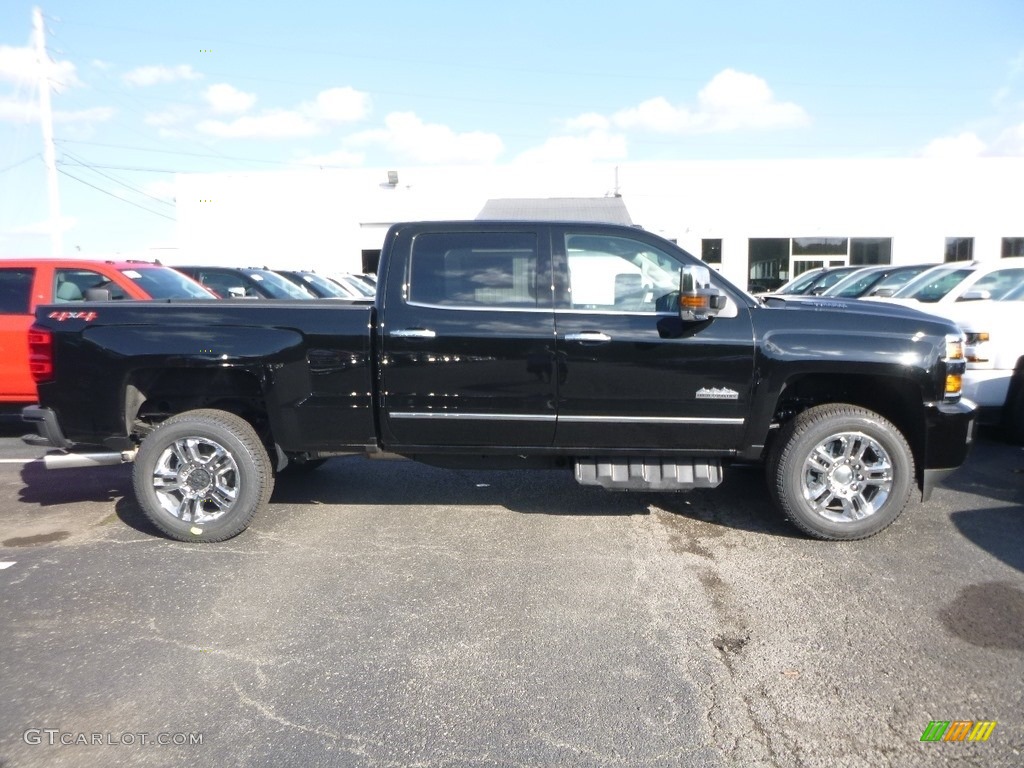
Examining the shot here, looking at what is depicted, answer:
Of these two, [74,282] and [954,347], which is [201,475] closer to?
[74,282]

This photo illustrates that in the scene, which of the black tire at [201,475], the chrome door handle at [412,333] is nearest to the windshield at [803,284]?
the chrome door handle at [412,333]

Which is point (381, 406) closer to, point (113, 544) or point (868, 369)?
point (113, 544)

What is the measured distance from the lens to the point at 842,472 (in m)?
4.96

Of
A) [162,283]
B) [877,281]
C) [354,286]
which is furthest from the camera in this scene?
[354,286]

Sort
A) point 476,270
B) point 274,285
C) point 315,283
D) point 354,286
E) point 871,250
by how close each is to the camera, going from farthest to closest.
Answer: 1. point 871,250
2. point 354,286
3. point 315,283
4. point 274,285
5. point 476,270

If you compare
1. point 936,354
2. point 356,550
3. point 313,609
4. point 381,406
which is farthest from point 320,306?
point 936,354

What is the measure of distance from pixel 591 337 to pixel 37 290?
6.23m

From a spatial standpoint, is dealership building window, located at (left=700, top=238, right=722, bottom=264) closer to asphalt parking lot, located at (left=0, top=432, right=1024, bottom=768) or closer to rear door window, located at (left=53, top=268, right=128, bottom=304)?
rear door window, located at (left=53, top=268, right=128, bottom=304)

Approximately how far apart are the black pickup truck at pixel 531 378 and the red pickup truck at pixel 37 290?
300cm

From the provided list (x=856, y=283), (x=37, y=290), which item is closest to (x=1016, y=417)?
(x=856, y=283)

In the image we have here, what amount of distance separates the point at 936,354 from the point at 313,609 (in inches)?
154

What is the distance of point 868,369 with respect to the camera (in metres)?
4.82

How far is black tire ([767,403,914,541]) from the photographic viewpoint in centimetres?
490

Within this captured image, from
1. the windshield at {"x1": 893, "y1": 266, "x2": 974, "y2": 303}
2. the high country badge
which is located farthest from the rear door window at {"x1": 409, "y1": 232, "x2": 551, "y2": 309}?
the windshield at {"x1": 893, "y1": 266, "x2": 974, "y2": 303}
